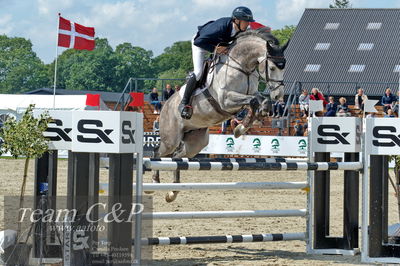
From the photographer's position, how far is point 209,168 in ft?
18.9

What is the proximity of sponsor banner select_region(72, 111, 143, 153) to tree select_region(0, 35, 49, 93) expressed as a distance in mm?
67740

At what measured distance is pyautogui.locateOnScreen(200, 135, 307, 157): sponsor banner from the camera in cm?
1898

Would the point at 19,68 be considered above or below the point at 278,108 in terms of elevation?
above

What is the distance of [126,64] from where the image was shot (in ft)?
227

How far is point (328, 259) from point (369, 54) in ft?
103

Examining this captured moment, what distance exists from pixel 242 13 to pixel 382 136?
2.21m

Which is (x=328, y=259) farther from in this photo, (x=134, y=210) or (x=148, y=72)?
(x=148, y=72)

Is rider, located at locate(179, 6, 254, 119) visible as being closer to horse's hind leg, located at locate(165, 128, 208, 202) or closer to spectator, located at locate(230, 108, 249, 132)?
horse's hind leg, located at locate(165, 128, 208, 202)

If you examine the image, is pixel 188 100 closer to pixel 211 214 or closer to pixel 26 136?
pixel 211 214

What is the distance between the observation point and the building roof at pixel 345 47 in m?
35.3

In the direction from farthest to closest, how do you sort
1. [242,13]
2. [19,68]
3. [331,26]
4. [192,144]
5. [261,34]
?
1. [19,68]
2. [331,26]
3. [192,144]
4. [261,34]
5. [242,13]

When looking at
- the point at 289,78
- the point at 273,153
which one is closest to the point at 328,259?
the point at 273,153

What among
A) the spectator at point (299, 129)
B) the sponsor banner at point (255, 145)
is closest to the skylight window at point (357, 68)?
the spectator at point (299, 129)

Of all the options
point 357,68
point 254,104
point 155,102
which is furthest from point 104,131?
point 357,68
